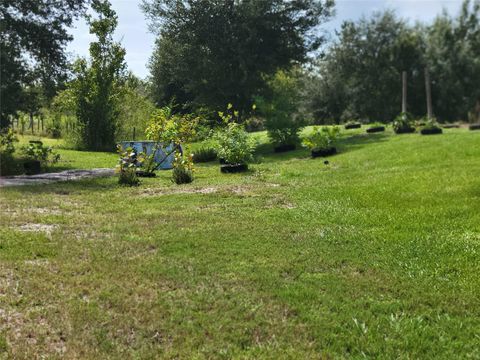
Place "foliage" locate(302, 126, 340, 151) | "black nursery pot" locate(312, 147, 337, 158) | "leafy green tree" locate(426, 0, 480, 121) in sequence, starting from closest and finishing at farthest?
1. "black nursery pot" locate(312, 147, 337, 158)
2. "foliage" locate(302, 126, 340, 151)
3. "leafy green tree" locate(426, 0, 480, 121)

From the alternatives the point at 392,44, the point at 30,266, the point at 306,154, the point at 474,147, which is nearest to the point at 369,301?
the point at 30,266

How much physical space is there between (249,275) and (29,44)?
53.7 ft

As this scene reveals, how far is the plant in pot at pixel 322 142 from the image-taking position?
15742mm

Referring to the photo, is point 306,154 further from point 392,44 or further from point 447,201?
point 392,44

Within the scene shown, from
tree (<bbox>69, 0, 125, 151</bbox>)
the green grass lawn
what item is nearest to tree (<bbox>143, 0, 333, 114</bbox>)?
tree (<bbox>69, 0, 125, 151</bbox>)

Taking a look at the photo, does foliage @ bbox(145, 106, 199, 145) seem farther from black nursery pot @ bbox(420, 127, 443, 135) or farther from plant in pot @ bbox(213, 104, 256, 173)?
black nursery pot @ bbox(420, 127, 443, 135)

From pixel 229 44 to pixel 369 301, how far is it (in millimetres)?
20221

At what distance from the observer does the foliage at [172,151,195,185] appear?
11.5 meters

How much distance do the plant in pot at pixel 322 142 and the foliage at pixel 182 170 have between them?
532cm

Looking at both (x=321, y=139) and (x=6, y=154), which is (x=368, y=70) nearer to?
(x=321, y=139)

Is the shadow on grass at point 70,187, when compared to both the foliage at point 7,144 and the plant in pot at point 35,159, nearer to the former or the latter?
the plant in pot at point 35,159

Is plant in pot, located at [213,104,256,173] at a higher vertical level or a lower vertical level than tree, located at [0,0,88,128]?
lower

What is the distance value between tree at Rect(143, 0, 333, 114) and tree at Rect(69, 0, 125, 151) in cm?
320

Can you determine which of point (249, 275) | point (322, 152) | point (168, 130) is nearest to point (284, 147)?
point (322, 152)
